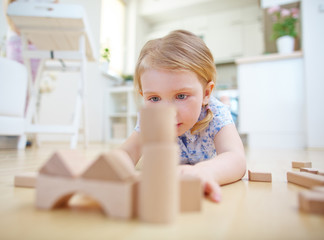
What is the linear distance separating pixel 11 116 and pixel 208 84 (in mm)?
1291

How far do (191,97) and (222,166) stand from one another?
20cm

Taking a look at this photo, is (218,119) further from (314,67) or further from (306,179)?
(314,67)

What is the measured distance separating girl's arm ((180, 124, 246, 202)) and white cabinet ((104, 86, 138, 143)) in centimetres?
278

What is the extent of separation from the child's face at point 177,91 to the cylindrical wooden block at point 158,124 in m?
0.35

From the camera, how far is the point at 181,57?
25.8 inches

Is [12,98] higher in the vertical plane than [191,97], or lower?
higher

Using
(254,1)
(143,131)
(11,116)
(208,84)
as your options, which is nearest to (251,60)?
(254,1)

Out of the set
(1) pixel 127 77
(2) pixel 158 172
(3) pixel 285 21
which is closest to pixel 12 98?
(2) pixel 158 172

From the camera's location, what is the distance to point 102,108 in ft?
11.6

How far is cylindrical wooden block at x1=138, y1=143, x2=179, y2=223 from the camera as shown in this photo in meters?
0.26

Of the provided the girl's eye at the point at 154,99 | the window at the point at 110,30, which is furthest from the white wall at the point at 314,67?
the girl's eye at the point at 154,99

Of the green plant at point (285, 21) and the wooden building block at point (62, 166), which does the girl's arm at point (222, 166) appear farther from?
the green plant at point (285, 21)

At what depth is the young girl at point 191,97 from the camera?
2.00 feet

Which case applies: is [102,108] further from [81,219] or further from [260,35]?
[81,219]
